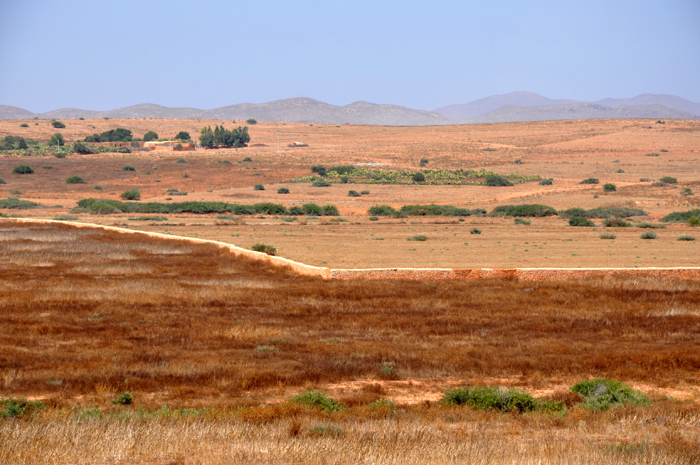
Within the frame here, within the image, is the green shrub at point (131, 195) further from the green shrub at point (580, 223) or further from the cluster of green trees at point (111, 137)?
the cluster of green trees at point (111, 137)

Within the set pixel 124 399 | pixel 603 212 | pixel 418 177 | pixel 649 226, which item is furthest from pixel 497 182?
pixel 124 399

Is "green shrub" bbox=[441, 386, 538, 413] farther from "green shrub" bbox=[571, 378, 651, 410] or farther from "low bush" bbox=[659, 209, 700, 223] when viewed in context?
"low bush" bbox=[659, 209, 700, 223]

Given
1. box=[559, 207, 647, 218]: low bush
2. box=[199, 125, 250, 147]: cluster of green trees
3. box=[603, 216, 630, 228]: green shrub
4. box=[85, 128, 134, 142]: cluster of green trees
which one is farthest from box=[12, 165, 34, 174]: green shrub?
box=[603, 216, 630, 228]: green shrub

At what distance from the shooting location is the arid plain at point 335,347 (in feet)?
21.9

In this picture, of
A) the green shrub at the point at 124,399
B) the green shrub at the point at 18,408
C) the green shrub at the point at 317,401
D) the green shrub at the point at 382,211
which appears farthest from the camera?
the green shrub at the point at 382,211

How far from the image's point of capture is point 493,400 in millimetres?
9109

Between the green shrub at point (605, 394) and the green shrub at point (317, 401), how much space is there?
3.42 meters

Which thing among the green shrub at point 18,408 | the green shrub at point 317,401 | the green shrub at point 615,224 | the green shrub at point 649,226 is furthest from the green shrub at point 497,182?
the green shrub at point 18,408

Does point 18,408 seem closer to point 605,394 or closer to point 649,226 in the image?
point 605,394

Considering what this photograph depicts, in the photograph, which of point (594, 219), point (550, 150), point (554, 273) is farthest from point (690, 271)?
point (550, 150)

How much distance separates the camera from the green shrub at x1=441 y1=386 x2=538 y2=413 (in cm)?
902

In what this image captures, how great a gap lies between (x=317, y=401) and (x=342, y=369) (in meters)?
2.19

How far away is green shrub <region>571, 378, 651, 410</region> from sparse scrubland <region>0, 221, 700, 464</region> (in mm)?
30

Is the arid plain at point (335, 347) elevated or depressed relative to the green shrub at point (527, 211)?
elevated
